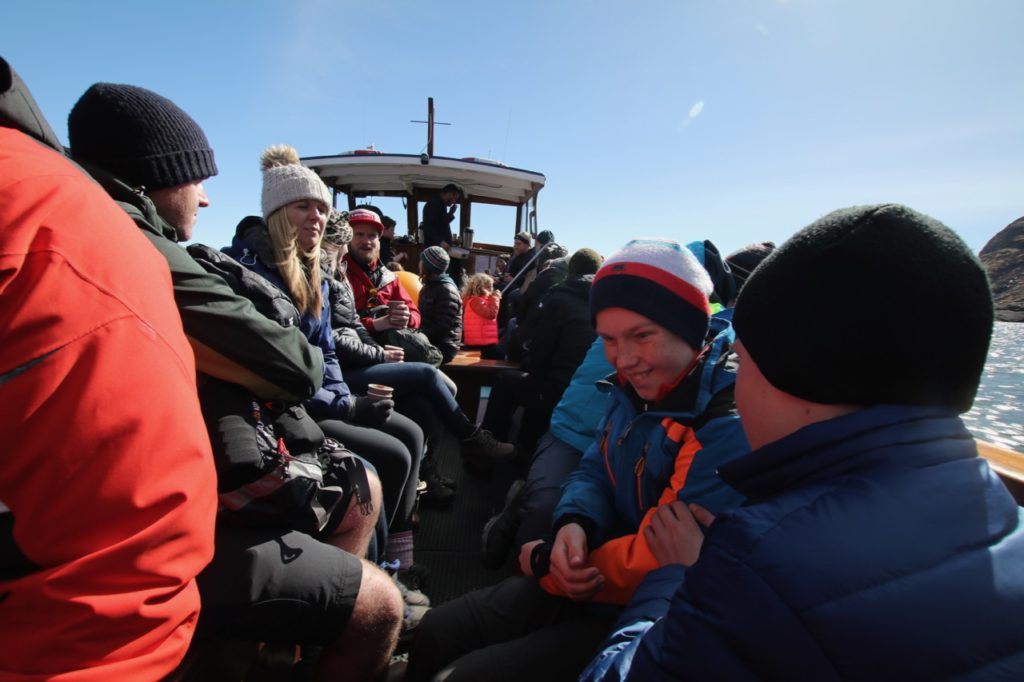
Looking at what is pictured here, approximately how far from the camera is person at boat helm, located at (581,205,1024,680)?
1.91 feet

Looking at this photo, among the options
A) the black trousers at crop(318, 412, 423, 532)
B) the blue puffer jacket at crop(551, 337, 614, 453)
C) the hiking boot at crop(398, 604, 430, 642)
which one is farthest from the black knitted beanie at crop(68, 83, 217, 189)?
the blue puffer jacket at crop(551, 337, 614, 453)

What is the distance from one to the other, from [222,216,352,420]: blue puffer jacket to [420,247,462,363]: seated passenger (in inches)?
60.7

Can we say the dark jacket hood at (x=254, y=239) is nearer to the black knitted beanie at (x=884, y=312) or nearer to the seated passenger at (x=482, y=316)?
the black knitted beanie at (x=884, y=312)

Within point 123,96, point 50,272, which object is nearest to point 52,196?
point 50,272

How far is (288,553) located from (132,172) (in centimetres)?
109

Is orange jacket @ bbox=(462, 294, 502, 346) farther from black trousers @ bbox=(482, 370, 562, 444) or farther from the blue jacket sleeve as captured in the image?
the blue jacket sleeve

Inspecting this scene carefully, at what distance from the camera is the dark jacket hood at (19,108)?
709mm

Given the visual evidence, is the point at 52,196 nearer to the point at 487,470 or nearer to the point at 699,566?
the point at 699,566

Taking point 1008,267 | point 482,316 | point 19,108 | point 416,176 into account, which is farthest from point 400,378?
point 1008,267

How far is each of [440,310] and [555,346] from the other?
1103 millimetres

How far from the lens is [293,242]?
2162 mm

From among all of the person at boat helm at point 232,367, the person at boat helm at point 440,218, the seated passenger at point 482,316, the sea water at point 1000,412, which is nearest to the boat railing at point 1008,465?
the sea water at point 1000,412

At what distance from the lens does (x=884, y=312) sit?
661 millimetres

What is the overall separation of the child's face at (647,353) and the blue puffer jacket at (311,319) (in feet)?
4.04
